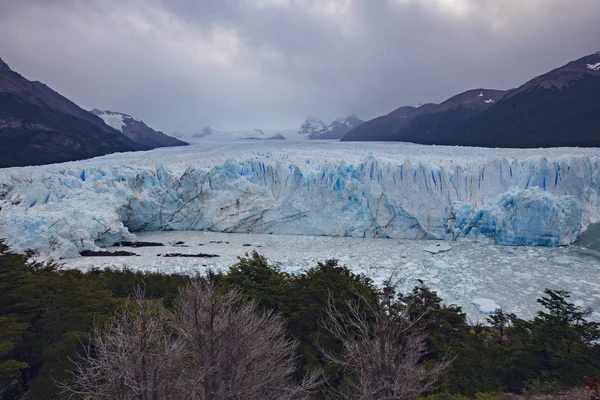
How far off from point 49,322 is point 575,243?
61.0 ft

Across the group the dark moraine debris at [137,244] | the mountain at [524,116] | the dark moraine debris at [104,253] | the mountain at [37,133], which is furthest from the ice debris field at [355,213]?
the mountain at [37,133]

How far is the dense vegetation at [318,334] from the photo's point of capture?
17.5 feet

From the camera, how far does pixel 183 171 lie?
1866 centimetres

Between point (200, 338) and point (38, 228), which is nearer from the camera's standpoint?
point (200, 338)

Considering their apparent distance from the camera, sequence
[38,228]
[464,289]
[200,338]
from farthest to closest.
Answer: [38,228] < [464,289] < [200,338]

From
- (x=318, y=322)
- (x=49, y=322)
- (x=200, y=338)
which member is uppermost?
(x=200, y=338)

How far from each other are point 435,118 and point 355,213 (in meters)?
32.9

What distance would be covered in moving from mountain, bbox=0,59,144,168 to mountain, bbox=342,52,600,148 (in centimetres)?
3539

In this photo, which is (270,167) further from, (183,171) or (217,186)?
(183,171)

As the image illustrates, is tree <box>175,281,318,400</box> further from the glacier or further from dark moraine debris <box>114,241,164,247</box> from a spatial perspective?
dark moraine debris <box>114,241,164,247</box>

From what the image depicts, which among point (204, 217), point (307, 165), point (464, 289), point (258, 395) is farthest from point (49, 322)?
point (307, 165)

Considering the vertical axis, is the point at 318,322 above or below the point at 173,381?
below

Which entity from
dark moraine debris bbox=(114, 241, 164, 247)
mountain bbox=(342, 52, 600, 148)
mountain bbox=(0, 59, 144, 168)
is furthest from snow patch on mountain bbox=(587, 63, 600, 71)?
mountain bbox=(0, 59, 144, 168)

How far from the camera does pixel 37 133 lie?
3284 centimetres
